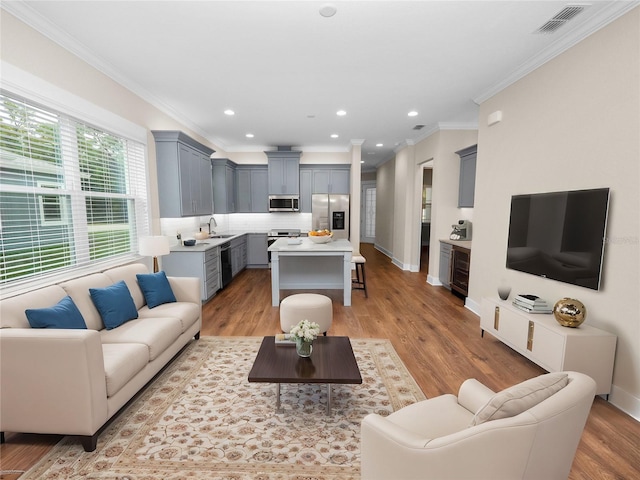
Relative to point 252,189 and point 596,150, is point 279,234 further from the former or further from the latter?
point 596,150

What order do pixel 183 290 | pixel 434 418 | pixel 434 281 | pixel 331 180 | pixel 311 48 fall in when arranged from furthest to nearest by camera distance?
1. pixel 331 180
2. pixel 434 281
3. pixel 183 290
4. pixel 311 48
5. pixel 434 418

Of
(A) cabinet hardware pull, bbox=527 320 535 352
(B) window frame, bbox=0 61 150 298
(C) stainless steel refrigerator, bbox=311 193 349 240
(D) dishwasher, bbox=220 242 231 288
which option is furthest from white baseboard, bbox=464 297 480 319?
(B) window frame, bbox=0 61 150 298

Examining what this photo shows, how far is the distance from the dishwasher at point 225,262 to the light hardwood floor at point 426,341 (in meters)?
0.21

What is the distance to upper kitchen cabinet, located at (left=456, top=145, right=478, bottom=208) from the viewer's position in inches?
208

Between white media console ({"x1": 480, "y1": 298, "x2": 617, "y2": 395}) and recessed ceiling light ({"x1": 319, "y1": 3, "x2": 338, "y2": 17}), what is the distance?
3.11m

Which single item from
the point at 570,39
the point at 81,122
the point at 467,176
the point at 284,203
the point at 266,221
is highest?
the point at 570,39

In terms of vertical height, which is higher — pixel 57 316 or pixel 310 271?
pixel 57 316

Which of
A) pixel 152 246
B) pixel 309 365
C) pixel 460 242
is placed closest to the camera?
pixel 309 365

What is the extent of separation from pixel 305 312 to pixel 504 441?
227 cm

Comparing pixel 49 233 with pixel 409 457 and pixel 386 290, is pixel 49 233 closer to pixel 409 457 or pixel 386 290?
pixel 409 457

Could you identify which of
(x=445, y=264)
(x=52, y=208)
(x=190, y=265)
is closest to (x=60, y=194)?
(x=52, y=208)

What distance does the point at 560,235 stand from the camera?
9.01ft

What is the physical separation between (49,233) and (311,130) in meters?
4.48

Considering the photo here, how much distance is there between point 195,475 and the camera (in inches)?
67.6
